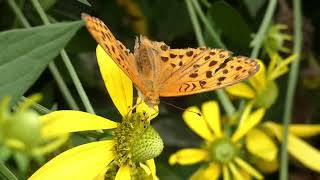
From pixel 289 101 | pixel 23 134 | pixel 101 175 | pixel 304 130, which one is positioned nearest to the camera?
pixel 23 134

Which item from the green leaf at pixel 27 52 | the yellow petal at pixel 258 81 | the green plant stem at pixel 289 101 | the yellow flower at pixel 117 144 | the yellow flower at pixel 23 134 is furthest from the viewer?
the yellow petal at pixel 258 81

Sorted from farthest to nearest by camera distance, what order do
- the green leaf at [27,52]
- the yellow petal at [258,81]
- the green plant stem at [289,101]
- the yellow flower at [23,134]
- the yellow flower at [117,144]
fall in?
the yellow petal at [258,81] → the green plant stem at [289,101] → the yellow flower at [117,144] → the green leaf at [27,52] → the yellow flower at [23,134]

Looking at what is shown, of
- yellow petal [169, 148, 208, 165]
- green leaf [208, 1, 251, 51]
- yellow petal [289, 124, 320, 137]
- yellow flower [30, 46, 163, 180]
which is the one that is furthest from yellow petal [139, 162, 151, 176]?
yellow petal [289, 124, 320, 137]

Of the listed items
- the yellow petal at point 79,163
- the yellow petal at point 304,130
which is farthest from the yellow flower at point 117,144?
the yellow petal at point 304,130

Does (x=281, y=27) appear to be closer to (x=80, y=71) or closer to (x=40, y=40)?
(x=80, y=71)

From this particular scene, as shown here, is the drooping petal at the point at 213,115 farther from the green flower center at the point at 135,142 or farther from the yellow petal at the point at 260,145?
the green flower center at the point at 135,142

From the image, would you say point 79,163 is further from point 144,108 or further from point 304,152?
point 304,152

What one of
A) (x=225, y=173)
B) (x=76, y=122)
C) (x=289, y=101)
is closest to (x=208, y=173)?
(x=225, y=173)
